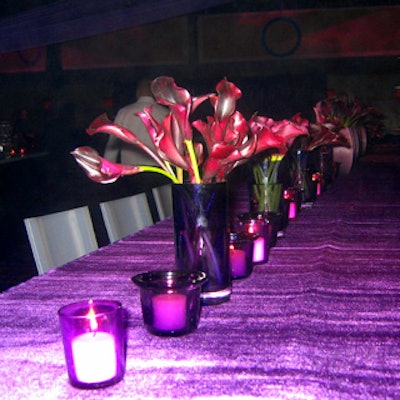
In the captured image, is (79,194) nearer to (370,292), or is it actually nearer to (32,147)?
(32,147)

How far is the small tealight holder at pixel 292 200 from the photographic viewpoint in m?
1.84

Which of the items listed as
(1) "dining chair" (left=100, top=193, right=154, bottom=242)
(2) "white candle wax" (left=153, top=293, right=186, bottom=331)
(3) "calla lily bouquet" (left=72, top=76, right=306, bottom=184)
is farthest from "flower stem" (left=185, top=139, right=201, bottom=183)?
(1) "dining chair" (left=100, top=193, right=154, bottom=242)

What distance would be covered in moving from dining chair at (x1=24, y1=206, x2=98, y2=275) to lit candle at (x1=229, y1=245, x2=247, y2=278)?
0.64 meters

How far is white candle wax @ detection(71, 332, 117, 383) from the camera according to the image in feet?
2.26

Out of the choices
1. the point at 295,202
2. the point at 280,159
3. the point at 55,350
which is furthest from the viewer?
the point at 295,202

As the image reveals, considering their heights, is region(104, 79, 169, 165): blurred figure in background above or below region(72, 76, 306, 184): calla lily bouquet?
below

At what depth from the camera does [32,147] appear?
592 cm

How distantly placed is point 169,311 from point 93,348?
0.55ft

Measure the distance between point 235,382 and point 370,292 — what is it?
0.48 m

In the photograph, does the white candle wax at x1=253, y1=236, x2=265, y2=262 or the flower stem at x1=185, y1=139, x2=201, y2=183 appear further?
the white candle wax at x1=253, y1=236, x2=265, y2=262

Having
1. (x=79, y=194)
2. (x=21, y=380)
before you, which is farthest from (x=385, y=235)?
(x=79, y=194)

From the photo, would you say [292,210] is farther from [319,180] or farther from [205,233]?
[205,233]

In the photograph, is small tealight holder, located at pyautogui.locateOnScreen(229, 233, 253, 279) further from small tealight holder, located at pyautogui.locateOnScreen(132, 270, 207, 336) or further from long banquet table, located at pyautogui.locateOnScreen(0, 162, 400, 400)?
small tealight holder, located at pyautogui.locateOnScreen(132, 270, 207, 336)

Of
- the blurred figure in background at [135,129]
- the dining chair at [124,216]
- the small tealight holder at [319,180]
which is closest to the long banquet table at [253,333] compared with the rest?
the dining chair at [124,216]
